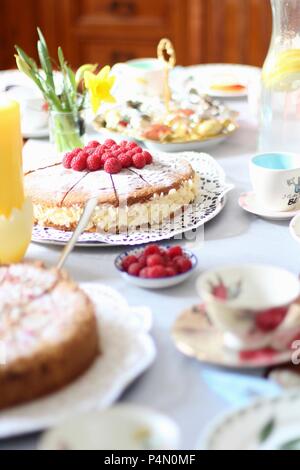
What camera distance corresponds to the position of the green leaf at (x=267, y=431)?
725mm

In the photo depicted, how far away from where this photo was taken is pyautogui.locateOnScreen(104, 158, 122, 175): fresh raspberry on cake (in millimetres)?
1337

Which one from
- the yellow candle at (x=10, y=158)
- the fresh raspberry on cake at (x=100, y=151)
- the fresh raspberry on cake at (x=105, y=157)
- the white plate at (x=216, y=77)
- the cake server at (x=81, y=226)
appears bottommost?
the cake server at (x=81, y=226)

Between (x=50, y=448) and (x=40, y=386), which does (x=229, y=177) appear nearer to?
(x=40, y=386)

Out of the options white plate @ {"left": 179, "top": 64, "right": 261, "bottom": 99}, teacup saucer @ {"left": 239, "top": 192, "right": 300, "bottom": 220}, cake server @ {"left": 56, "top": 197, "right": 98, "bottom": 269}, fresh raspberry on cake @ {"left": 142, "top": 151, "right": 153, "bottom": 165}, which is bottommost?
teacup saucer @ {"left": 239, "top": 192, "right": 300, "bottom": 220}

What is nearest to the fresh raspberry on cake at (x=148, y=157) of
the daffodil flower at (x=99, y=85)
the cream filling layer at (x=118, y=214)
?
the cream filling layer at (x=118, y=214)

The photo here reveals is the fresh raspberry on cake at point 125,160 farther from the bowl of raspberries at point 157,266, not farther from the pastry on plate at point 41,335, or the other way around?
the pastry on plate at point 41,335

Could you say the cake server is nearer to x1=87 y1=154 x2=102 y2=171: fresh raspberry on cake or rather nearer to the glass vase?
x1=87 y1=154 x2=102 y2=171: fresh raspberry on cake

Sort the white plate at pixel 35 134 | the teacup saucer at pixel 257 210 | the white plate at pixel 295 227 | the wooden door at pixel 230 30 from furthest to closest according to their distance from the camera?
the wooden door at pixel 230 30, the white plate at pixel 35 134, the teacup saucer at pixel 257 210, the white plate at pixel 295 227

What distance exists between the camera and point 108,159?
53.1 inches

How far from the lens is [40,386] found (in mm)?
789

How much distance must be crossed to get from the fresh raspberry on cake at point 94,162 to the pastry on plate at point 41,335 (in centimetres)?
43

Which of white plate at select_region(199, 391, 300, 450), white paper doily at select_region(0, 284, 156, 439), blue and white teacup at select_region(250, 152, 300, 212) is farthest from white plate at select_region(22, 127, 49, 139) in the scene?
white plate at select_region(199, 391, 300, 450)
